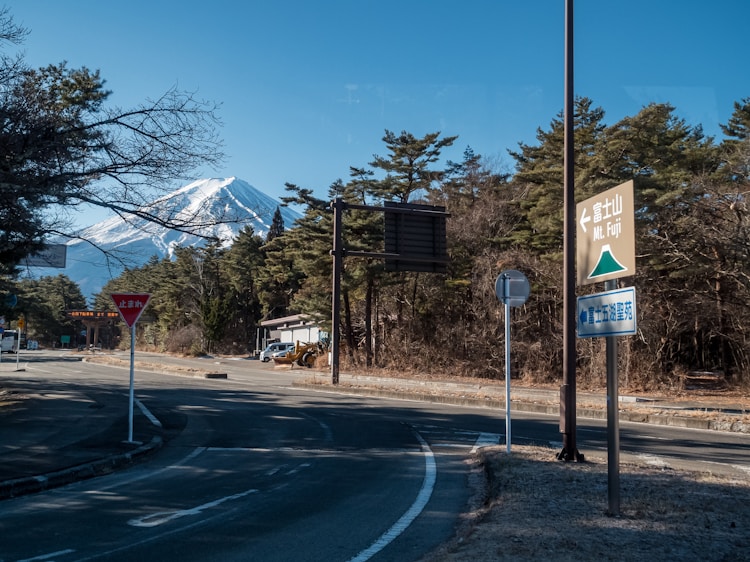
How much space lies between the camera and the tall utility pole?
9719 mm

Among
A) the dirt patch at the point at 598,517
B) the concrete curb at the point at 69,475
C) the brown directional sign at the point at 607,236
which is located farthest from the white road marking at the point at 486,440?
the concrete curb at the point at 69,475

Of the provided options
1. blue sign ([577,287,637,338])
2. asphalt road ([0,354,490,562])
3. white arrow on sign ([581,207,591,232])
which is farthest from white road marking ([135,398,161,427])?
white arrow on sign ([581,207,591,232])

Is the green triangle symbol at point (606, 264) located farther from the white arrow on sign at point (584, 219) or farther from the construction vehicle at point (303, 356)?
the construction vehicle at point (303, 356)

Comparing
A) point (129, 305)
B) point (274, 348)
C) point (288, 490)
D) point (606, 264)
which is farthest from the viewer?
point (274, 348)

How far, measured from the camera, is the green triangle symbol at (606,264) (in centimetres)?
644

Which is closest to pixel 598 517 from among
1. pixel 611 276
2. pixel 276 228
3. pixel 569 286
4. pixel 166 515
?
pixel 611 276

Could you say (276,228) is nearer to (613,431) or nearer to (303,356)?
(303,356)

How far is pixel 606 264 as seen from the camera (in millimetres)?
6598

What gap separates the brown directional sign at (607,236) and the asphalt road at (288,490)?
3.02m

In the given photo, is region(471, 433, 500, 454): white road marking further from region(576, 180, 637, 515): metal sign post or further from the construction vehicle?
the construction vehicle

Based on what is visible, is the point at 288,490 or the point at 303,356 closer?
the point at 288,490

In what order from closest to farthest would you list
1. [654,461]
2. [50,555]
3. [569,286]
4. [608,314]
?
[50,555] → [608,314] → [569,286] → [654,461]

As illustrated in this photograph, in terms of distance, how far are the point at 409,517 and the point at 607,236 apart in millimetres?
3590

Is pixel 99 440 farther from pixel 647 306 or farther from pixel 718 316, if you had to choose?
pixel 718 316
